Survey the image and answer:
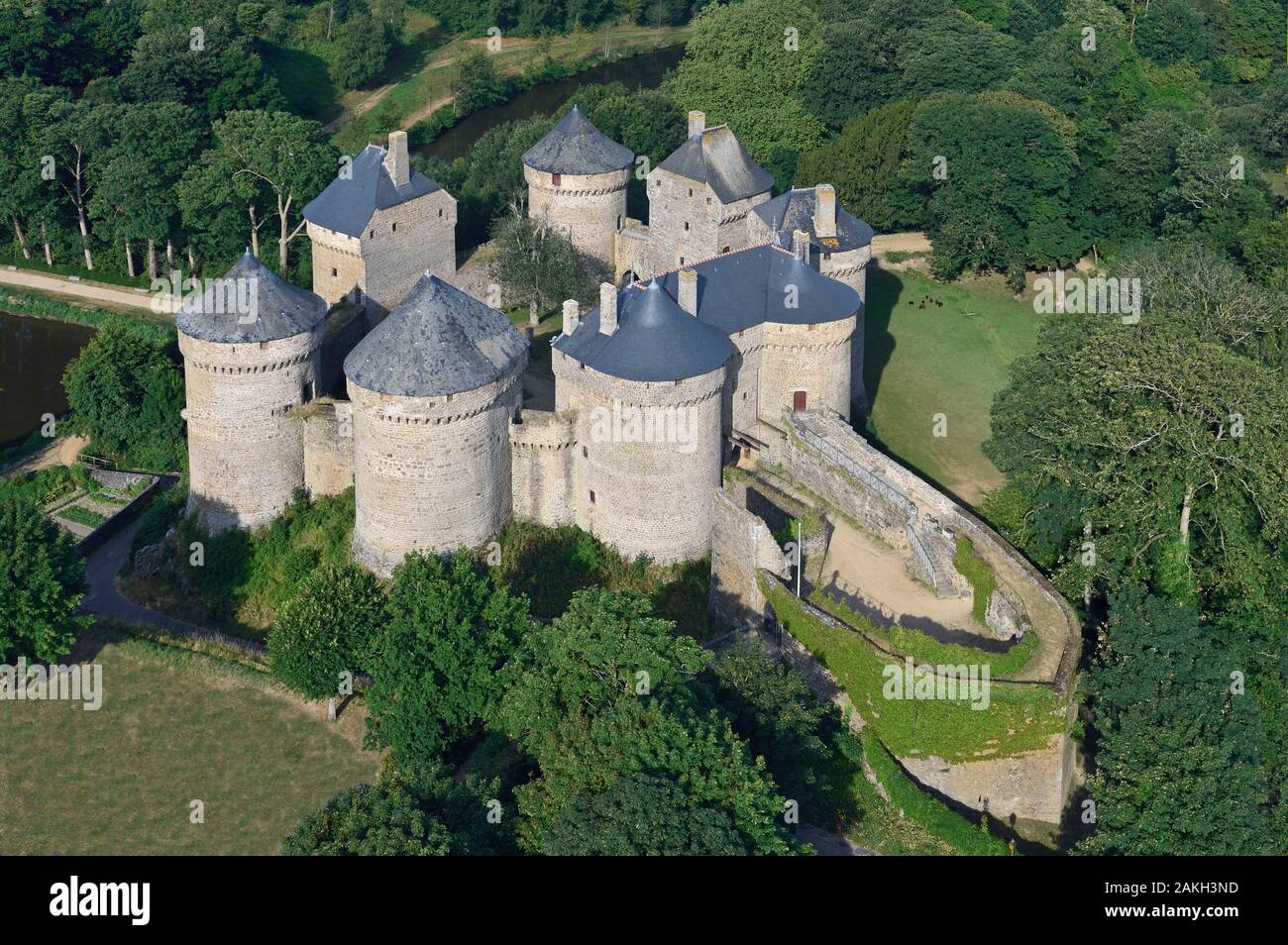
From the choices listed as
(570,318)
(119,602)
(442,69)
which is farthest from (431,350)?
(442,69)

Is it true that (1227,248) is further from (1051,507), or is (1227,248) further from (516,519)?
(516,519)

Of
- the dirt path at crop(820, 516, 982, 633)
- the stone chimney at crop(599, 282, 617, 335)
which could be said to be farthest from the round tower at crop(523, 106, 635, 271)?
the dirt path at crop(820, 516, 982, 633)

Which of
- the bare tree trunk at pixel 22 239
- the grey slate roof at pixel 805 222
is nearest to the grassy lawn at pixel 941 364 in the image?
the grey slate roof at pixel 805 222

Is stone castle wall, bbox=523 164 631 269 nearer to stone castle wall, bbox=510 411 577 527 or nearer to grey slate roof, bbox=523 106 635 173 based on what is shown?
grey slate roof, bbox=523 106 635 173

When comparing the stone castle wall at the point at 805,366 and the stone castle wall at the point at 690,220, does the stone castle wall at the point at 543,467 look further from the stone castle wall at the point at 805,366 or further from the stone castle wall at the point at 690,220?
the stone castle wall at the point at 690,220

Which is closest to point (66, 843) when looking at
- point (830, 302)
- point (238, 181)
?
point (830, 302)
